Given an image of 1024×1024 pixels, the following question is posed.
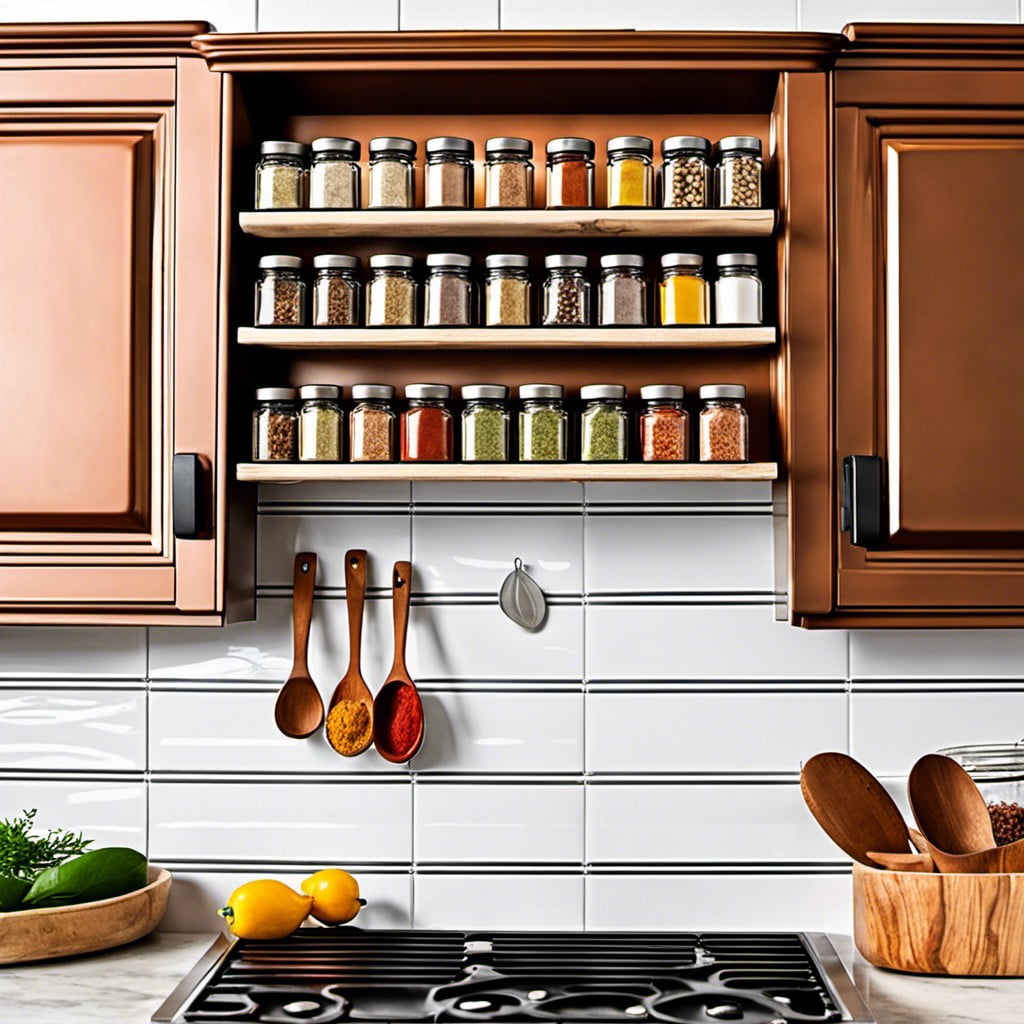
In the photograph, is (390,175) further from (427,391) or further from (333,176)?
(427,391)

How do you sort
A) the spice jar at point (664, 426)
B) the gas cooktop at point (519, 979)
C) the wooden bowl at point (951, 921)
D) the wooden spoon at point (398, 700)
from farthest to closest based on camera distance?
1. the wooden spoon at point (398, 700)
2. the spice jar at point (664, 426)
3. the wooden bowl at point (951, 921)
4. the gas cooktop at point (519, 979)

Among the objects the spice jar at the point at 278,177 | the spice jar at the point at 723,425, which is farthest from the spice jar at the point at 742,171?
the spice jar at the point at 278,177

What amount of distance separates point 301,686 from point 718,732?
0.65m

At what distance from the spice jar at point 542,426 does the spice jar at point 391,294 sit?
196 millimetres

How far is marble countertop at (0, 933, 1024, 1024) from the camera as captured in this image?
1.52 metres

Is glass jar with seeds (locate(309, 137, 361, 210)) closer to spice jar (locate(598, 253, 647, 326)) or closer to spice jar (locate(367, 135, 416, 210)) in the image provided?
spice jar (locate(367, 135, 416, 210))

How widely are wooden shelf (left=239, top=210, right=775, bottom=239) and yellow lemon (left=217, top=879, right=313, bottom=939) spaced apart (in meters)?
0.92

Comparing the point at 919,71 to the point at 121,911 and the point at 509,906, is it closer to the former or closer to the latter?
the point at 509,906

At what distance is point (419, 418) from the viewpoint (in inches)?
68.5

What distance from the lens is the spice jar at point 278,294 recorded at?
1733 millimetres

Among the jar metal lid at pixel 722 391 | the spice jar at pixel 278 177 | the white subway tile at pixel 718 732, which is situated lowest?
the white subway tile at pixel 718 732

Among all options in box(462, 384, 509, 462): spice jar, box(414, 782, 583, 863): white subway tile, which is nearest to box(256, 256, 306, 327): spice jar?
box(462, 384, 509, 462): spice jar

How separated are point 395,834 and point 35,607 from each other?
2.12 feet

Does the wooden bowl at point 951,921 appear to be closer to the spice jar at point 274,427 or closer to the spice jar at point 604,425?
the spice jar at point 604,425
